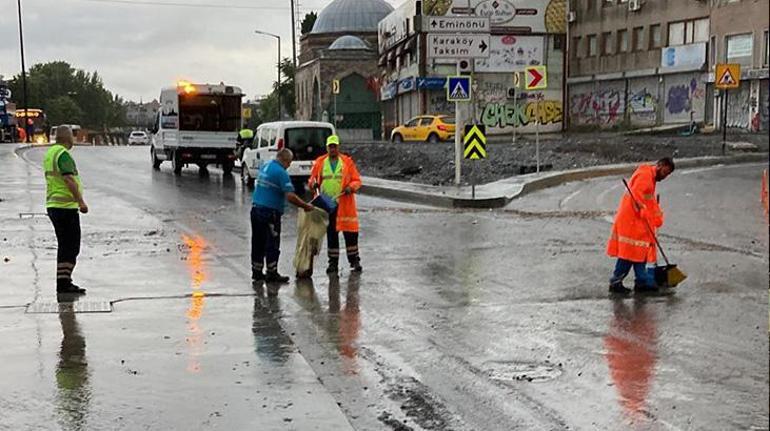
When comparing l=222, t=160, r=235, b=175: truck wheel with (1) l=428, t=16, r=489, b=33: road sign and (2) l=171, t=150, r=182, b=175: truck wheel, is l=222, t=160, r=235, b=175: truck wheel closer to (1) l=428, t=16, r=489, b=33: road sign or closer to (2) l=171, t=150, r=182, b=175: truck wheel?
(2) l=171, t=150, r=182, b=175: truck wheel

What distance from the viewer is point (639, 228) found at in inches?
374

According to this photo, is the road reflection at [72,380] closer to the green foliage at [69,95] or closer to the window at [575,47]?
the window at [575,47]

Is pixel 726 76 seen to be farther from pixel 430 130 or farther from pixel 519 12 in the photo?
pixel 519 12

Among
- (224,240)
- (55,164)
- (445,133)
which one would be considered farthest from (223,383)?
(445,133)

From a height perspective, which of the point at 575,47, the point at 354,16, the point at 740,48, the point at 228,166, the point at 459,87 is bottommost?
the point at 228,166

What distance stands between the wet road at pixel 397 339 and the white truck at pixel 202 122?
16.2 meters

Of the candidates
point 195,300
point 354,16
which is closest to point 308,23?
point 354,16

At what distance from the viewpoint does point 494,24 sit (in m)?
56.3

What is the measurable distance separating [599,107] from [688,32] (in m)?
8.67

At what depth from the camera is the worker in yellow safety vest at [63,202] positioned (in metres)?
9.70

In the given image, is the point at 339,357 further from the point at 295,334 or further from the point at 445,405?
the point at 445,405

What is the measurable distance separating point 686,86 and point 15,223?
133 feet

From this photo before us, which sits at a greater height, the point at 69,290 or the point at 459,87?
the point at 459,87

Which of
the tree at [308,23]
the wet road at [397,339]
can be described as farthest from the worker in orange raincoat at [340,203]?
the tree at [308,23]
